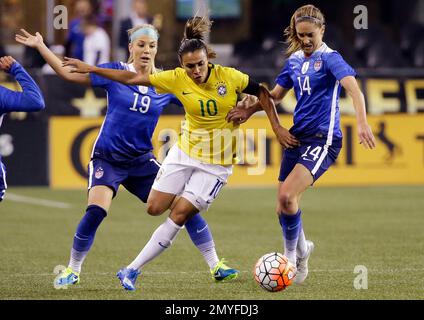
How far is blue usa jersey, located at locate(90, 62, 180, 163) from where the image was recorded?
31.5 ft

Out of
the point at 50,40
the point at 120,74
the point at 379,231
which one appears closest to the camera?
the point at 120,74

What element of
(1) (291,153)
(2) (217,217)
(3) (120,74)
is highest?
(3) (120,74)

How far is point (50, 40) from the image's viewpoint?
783 inches

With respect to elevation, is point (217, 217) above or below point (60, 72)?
below

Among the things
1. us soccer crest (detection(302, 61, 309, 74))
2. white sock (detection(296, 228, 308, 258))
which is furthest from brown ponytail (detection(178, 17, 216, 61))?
white sock (detection(296, 228, 308, 258))

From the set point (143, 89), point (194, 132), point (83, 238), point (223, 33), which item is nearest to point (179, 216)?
point (194, 132)

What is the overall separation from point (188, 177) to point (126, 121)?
80 cm

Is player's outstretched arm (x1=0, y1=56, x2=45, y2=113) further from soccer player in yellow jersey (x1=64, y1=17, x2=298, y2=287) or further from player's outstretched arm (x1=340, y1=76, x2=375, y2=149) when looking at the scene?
player's outstretched arm (x1=340, y1=76, x2=375, y2=149)

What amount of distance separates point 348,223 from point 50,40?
789cm

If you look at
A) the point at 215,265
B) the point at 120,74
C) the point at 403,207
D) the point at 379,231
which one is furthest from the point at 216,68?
the point at 403,207

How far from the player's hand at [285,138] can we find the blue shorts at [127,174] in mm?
1066

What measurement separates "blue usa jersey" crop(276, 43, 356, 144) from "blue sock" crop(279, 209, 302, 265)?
2.05 feet

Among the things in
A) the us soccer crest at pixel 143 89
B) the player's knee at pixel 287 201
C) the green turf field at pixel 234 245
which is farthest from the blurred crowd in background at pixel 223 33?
the player's knee at pixel 287 201

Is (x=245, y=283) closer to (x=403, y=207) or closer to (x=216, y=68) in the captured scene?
(x=216, y=68)
